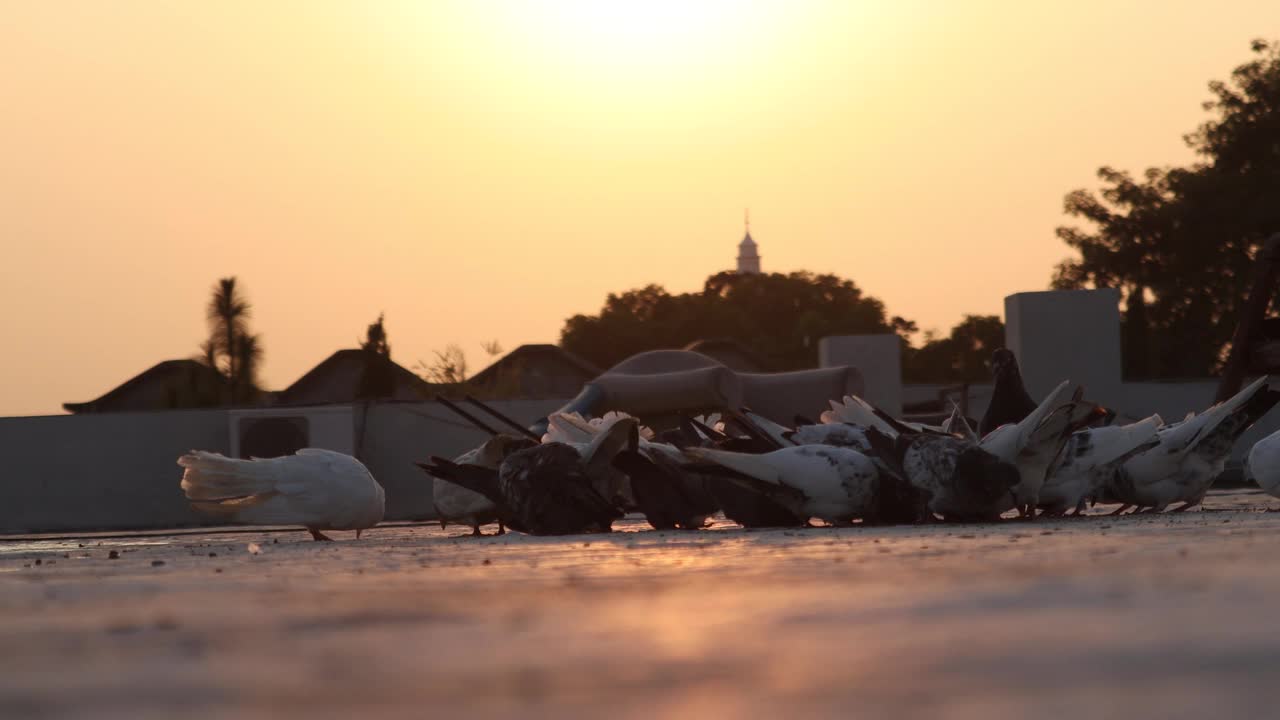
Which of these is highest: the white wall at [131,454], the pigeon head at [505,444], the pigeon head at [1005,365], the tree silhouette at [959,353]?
the tree silhouette at [959,353]

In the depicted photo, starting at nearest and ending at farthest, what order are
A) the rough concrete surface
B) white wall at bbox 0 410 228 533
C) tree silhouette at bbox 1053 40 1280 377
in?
the rough concrete surface → white wall at bbox 0 410 228 533 → tree silhouette at bbox 1053 40 1280 377

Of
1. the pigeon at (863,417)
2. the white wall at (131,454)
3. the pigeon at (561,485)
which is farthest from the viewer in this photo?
the white wall at (131,454)

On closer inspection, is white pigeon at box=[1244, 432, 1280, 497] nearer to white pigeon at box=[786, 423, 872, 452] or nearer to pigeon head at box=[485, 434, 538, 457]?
white pigeon at box=[786, 423, 872, 452]

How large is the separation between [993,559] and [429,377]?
37.7m

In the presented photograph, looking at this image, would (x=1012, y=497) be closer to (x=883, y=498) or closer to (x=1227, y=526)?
(x=883, y=498)

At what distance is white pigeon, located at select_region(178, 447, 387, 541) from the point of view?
415 inches

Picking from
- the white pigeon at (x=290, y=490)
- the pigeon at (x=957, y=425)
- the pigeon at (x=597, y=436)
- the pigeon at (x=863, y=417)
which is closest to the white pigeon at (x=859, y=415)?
the pigeon at (x=863, y=417)

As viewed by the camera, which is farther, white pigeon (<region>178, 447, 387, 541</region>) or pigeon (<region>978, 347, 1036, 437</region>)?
pigeon (<region>978, 347, 1036, 437</region>)

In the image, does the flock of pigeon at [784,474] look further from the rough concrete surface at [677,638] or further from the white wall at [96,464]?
the white wall at [96,464]

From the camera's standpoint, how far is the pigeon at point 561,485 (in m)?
9.35

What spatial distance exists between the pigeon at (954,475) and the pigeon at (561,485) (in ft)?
4.73

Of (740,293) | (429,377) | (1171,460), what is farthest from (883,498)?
(740,293)

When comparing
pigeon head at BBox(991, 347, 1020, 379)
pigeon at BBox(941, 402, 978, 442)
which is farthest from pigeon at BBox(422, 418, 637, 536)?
A: pigeon head at BBox(991, 347, 1020, 379)

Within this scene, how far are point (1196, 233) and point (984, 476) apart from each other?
45536 mm
